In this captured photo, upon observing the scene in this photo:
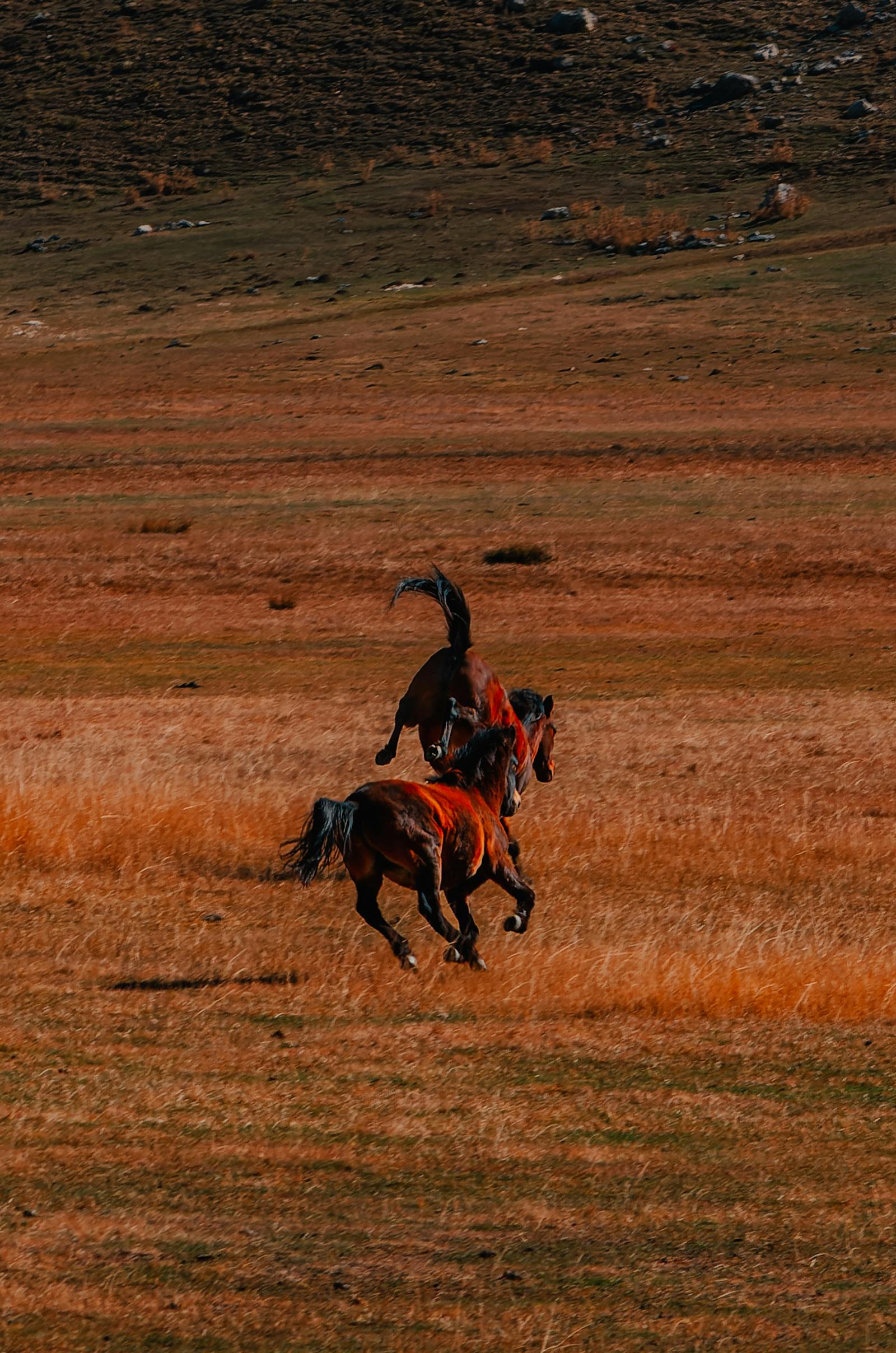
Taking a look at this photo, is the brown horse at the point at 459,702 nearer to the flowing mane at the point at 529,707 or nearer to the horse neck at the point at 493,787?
the flowing mane at the point at 529,707

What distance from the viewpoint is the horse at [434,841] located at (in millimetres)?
9961

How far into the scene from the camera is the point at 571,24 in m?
98.2

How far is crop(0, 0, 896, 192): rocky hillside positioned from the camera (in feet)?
289

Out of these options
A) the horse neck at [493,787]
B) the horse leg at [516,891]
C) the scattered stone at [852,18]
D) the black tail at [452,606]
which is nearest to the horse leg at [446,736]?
the black tail at [452,606]

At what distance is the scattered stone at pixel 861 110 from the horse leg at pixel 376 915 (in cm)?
8027

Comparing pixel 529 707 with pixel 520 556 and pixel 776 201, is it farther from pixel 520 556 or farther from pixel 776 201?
pixel 776 201

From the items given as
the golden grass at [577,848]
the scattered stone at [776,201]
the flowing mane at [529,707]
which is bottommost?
the golden grass at [577,848]

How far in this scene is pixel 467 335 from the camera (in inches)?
2399

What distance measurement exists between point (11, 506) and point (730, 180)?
5002cm

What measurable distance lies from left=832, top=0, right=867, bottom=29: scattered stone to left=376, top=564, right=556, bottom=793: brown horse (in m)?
87.2

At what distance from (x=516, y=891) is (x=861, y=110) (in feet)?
262

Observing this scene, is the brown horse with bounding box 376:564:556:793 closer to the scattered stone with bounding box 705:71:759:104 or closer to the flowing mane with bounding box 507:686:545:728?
the flowing mane with bounding box 507:686:545:728

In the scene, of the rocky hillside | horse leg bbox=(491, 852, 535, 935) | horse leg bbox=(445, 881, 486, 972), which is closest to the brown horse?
horse leg bbox=(491, 852, 535, 935)

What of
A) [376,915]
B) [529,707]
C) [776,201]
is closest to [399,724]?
[529,707]
